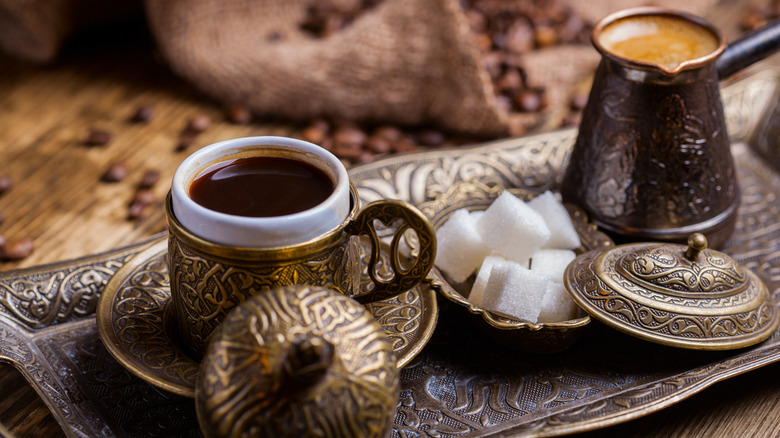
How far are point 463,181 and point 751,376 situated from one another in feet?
2.09

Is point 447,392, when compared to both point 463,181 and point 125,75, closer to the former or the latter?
point 463,181

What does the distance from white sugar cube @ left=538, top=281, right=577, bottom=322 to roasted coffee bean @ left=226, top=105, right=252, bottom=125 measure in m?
1.12

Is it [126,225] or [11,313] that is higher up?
[11,313]

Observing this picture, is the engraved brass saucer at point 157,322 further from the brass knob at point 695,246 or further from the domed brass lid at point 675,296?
the brass knob at point 695,246

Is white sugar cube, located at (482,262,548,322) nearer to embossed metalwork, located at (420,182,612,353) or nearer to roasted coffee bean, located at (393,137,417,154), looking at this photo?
embossed metalwork, located at (420,182,612,353)

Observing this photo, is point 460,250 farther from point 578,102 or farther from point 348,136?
point 578,102

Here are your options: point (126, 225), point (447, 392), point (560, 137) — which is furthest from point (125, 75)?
point (447, 392)

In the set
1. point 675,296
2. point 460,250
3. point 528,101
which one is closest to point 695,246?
point 675,296

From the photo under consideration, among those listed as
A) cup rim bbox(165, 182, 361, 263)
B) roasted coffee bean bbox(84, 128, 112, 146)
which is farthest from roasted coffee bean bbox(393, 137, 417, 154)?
cup rim bbox(165, 182, 361, 263)

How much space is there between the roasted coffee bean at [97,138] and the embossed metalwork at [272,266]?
975mm

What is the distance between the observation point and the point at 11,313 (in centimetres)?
119

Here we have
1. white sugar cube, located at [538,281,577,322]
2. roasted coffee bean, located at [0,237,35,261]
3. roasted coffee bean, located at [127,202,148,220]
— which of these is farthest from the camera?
roasted coffee bean, located at [127,202,148,220]

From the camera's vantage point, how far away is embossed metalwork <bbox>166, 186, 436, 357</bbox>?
3.07 ft

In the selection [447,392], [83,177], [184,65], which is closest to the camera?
[447,392]
